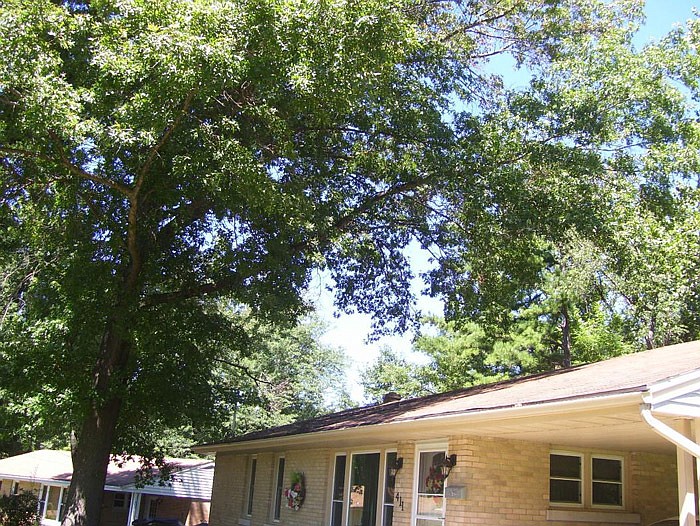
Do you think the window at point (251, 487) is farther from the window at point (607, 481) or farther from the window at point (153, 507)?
the window at point (153, 507)

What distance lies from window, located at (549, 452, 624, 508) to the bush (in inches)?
920

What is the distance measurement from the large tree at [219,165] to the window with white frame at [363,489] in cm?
365

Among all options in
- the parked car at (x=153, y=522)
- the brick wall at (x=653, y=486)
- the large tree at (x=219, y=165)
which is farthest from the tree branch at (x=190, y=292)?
the parked car at (x=153, y=522)

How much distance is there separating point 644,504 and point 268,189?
821 cm

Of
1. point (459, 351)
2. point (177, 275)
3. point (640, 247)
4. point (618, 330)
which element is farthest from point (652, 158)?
point (459, 351)

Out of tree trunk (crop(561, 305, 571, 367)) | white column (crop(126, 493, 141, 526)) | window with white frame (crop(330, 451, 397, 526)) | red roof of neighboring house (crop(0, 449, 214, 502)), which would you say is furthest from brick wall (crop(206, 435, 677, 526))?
tree trunk (crop(561, 305, 571, 367))

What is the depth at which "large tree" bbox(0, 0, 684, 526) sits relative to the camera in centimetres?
1019

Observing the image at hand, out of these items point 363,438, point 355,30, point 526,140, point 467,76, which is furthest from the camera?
point 467,76

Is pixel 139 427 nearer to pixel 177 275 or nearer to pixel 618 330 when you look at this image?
pixel 177 275

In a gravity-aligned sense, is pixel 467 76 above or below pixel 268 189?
above

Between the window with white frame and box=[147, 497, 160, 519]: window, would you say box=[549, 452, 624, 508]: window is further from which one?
box=[147, 497, 160, 519]: window

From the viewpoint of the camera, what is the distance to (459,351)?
1340 inches

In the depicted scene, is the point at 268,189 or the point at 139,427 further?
the point at 139,427

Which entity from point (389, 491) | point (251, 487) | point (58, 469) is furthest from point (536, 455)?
point (58, 469)
